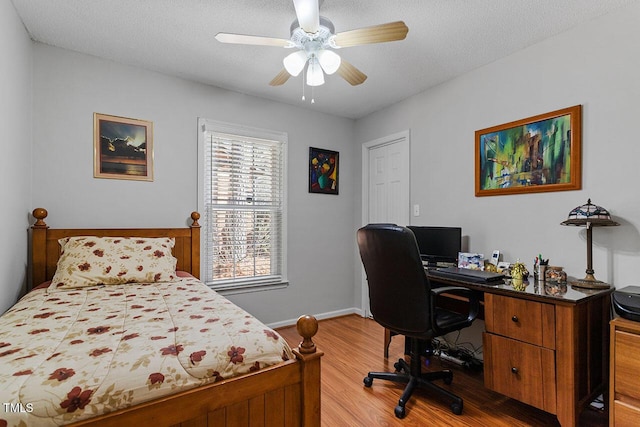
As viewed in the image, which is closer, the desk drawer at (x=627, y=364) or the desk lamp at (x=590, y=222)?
the desk drawer at (x=627, y=364)

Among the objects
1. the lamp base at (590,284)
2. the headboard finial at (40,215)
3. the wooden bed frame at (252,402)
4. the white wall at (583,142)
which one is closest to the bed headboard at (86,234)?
the headboard finial at (40,215)

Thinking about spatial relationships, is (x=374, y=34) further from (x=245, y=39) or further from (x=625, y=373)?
(x=625, y=373)

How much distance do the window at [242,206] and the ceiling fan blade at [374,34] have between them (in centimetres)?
173

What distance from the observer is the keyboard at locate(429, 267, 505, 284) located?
6.81ft

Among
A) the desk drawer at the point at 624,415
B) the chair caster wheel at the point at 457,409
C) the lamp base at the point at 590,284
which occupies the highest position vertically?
the lamp base at the point at 590,284

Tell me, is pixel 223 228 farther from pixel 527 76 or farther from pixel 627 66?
pixel 627 66

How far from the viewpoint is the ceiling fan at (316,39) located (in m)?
1.66

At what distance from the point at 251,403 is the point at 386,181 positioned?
2.90m

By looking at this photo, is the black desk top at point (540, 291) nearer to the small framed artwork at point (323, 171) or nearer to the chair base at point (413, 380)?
the chair base at point (413, 380)

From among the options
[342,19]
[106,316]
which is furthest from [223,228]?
[342,19]

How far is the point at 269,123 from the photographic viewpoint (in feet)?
11.4

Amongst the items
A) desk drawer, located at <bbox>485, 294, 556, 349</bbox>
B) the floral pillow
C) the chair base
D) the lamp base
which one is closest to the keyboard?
desk drawer, located at <bbox>485, 294, 556, 349</bbox>

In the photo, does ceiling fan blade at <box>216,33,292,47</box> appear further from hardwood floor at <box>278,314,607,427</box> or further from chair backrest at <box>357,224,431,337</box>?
hardwood floor at <box>278,314,607,427</box>

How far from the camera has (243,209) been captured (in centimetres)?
334
